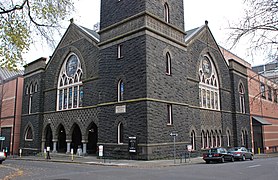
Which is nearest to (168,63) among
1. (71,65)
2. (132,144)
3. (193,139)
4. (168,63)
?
(168,63)

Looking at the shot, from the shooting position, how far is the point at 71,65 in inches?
1329

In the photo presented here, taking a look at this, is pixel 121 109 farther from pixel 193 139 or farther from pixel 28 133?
pixel 28 133

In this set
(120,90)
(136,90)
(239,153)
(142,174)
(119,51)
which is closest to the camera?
(142,174)

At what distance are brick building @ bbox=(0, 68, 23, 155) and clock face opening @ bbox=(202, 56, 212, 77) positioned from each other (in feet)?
93.2

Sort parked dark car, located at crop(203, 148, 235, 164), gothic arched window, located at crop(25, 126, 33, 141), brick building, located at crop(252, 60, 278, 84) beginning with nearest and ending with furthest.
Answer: brick building, located at crop(252, 60, 278, 84) < parked dark car, located at crop(203, 148, 235, 164) < gothic arched window, located at crop(25, 126, 33, 141)

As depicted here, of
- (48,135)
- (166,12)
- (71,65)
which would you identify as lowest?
(48,135)

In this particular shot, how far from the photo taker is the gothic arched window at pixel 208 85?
33.0 metres

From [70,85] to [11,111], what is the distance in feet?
51.1

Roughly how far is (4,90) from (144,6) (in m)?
33.0

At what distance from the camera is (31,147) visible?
35906mm

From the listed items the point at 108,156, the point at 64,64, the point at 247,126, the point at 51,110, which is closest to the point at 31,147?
the point at 51,110

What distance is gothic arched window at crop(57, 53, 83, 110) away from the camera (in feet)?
104

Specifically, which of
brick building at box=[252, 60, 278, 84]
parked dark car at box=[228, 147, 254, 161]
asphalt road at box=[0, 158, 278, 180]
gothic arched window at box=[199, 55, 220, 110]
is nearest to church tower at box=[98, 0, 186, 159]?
asphalt road at box=[0, 158, 278, 180]

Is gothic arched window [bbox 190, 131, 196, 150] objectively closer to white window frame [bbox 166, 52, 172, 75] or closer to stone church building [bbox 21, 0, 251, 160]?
stone church building [bbox 21, 0, 251, 160]
